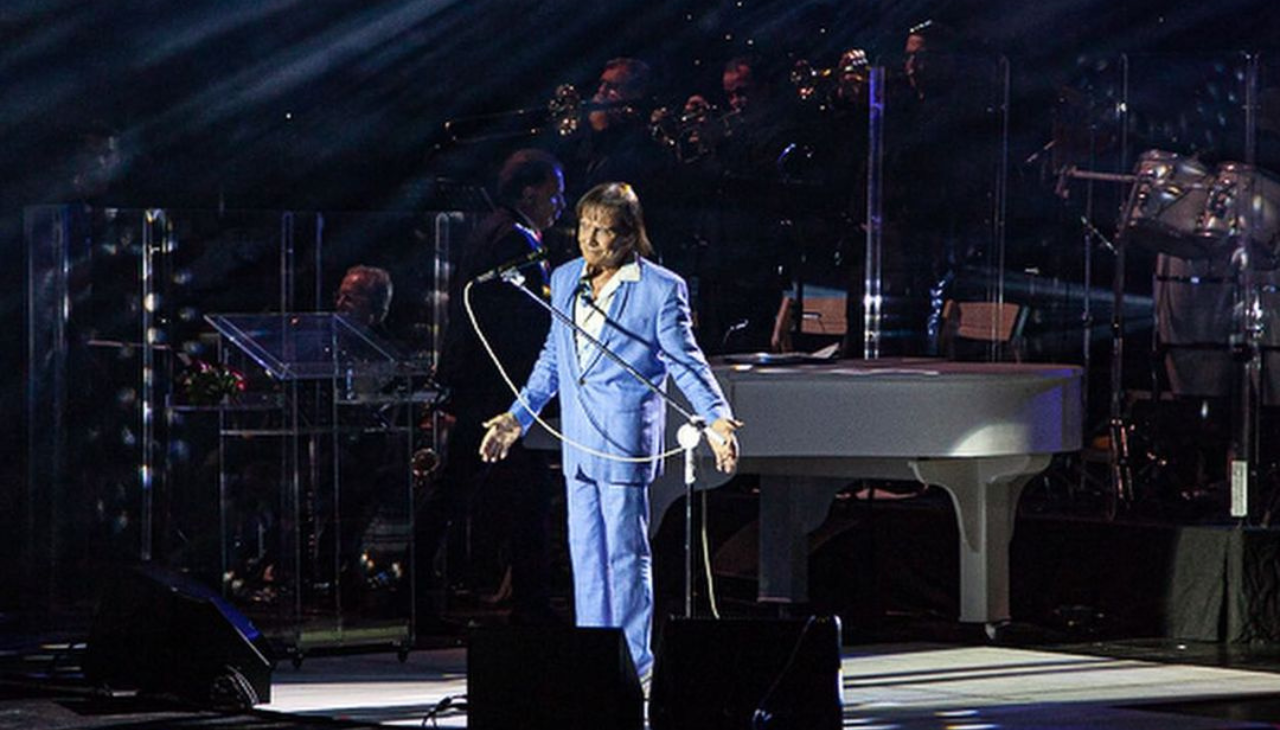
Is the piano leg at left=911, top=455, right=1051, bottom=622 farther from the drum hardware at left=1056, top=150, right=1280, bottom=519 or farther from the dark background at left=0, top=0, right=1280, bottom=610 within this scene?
the dark background at left=0, top=0, right=1280, bottom=610

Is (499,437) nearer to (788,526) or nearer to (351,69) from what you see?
(788,526)

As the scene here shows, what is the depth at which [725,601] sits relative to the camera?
9930 millimetres

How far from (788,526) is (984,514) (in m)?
0.87

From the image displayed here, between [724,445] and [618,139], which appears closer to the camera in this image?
[724,445]

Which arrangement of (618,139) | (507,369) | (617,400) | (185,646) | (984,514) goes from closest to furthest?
1. (617,400)
2. (185,646)
3. (984,514)
4. (507,369)
5. (618,139)

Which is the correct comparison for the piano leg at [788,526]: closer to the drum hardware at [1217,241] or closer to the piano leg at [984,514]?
the piano leg at [984,514]

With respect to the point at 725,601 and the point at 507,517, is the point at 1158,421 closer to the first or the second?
the point at 725,601

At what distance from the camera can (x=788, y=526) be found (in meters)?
9.22

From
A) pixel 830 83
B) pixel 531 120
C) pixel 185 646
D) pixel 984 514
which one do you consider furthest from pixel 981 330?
pixel 185 646

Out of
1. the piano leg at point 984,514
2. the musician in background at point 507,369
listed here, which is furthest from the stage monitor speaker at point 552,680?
the musician in background at point 507,369

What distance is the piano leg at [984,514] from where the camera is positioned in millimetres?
8453

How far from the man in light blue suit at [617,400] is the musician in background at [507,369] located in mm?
1874

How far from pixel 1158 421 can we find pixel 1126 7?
3.22 m

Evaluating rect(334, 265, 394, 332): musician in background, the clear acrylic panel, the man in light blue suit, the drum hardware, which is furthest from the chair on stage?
the man in light blue suit
